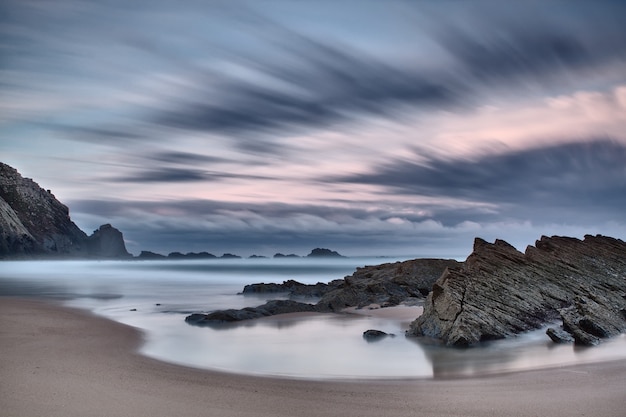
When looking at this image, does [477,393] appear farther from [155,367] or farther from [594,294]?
[594,294]

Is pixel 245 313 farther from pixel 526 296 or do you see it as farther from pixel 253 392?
pixel 253 392

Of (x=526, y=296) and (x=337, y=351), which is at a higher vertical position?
(x=526, y=296)

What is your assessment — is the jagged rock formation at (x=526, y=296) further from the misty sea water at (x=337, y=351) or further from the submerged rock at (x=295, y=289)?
the submerged rock at (x=295, y=289)

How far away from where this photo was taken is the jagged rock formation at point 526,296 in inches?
717

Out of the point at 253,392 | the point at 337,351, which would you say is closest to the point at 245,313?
the point at 337,351

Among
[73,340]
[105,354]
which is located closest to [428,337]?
[105,354]

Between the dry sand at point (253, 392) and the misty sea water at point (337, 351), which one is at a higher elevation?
the dry sand at point (253, 392)

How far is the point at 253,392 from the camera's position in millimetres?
11211

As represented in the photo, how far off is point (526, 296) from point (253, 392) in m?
13.3

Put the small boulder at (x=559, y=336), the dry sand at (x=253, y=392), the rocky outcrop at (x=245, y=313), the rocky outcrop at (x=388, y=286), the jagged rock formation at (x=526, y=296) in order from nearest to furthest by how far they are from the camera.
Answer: the dry sand at (x=253, y=392), the small boulder at (x=559, y=336), the jagged rock formation at (x=526, y=296), the rocky outcrop at (x=245, y=313), the rocky outcrop at (x=388, y=286)

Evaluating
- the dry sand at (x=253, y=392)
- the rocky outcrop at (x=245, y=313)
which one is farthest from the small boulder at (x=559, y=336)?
the rocky outcrop at (x=245, y=313)

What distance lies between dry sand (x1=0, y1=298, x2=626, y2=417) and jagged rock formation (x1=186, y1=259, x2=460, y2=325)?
35.7ft

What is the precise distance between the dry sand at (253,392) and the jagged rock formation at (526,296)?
14.3 feet

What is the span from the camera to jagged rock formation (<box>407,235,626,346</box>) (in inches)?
717
